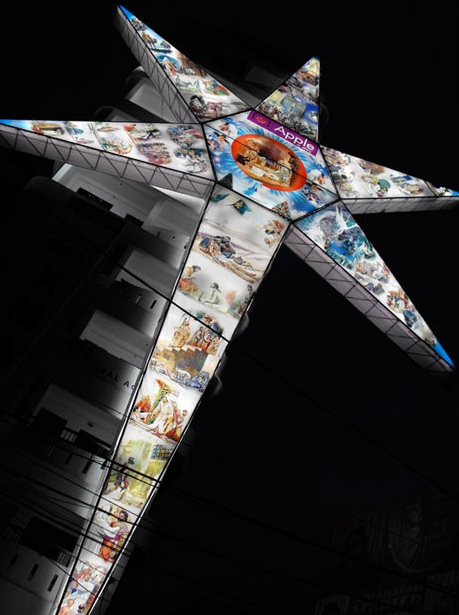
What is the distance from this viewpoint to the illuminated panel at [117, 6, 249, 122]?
17.0 metres

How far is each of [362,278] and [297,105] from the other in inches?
294

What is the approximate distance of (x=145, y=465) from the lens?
11.6 metres

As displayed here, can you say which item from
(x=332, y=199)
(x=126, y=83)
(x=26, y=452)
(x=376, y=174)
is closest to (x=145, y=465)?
(x=26, y=452)

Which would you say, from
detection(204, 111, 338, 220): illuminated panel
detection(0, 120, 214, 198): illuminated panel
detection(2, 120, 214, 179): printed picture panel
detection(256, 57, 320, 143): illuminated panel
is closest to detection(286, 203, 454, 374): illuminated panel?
detection(204, 111, 338, 220): illuminated panel

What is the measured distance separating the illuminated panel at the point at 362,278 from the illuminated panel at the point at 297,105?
402 cm

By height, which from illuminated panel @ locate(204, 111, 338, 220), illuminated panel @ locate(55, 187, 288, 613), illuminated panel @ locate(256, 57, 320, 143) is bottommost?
illuminated panel @ locate(55, 187, 288, 613)

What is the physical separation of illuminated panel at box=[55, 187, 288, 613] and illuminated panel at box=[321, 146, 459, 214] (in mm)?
3276

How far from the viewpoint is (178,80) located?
56.7 feet

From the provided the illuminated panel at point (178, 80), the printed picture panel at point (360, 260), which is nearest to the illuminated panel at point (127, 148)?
the illuminated panel at point (178, 80)

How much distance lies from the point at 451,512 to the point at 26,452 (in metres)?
18.5

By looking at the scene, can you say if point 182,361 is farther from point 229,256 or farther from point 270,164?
point 270,164

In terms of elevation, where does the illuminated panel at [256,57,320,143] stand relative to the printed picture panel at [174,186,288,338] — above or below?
above

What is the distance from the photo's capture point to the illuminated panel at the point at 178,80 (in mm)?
16984

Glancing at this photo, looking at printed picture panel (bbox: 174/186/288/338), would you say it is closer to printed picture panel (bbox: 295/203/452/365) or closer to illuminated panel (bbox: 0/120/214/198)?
illuminated panel (bbox: 0/120/214/198)
